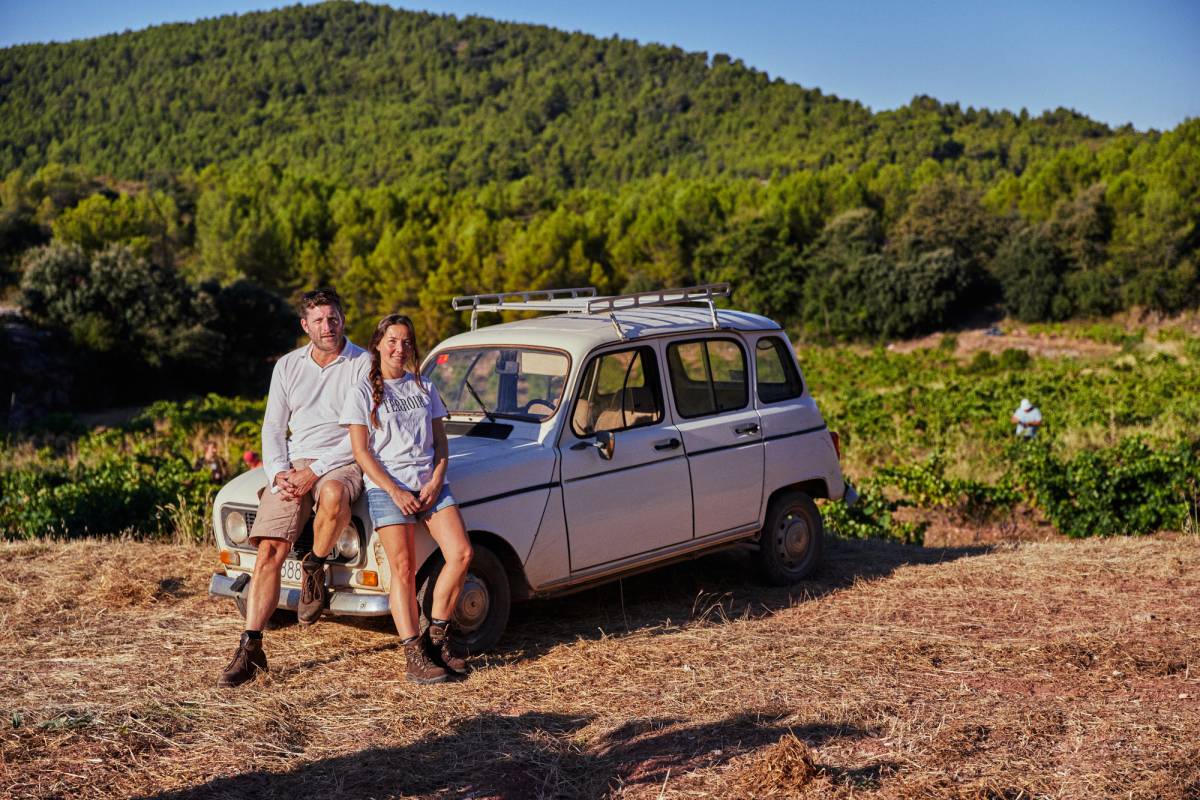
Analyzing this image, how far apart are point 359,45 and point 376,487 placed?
206 meters

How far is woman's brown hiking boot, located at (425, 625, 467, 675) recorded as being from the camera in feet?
18.6

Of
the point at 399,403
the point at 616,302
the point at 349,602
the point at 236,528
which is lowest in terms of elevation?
the point at 349,602

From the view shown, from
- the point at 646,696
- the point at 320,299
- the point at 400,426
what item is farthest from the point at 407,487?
the point at 646,696

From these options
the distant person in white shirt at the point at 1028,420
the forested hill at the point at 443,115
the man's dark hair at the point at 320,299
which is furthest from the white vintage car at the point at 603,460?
the forested hill at the point at 443,115

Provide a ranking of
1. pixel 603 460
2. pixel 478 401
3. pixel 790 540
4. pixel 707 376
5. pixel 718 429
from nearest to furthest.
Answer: pixel 603 460 < pixel 478 401 < pixel 718 429 < pixel 707 376 < pixel 790 540

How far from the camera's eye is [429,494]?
5.61 meters

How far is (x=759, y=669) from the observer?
578 centimetres

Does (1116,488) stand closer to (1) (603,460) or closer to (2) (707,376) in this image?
(2) (707,376)

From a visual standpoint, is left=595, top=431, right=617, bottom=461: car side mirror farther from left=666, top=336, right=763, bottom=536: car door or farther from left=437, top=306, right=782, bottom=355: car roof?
left=666, top=336, right=763, bottom=536: car door

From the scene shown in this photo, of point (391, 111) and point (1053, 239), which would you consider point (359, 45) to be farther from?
point (1053, 239)

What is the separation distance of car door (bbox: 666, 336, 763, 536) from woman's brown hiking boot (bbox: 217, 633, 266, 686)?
2810 millimetres

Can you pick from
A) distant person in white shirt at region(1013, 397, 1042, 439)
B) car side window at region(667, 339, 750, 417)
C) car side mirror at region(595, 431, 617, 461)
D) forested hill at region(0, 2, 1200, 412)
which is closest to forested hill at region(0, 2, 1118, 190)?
forested hill at region(0, 2, 1200, 412)

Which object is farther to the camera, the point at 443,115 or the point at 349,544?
the point at 443,115

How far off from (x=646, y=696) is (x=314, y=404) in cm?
231
